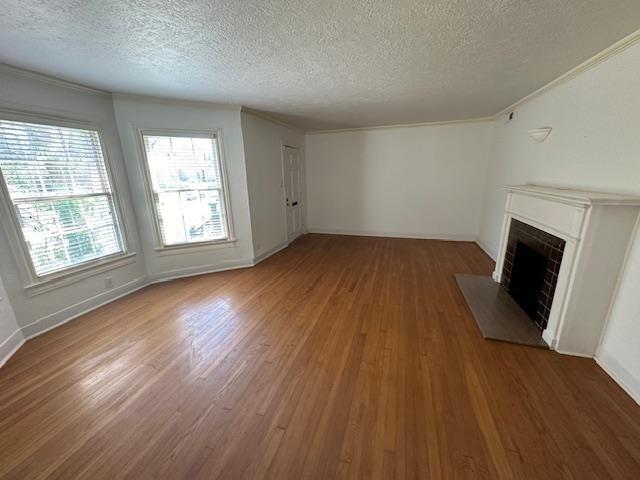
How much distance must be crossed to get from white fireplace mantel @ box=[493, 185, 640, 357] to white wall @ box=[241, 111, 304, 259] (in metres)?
3.67

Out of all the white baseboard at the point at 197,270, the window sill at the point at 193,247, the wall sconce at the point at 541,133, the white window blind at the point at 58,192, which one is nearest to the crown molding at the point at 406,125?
the wall sconce at the point at 541,133

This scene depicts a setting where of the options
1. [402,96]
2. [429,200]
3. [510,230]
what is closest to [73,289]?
[402,96]

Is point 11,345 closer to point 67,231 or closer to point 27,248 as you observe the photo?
point 27,248

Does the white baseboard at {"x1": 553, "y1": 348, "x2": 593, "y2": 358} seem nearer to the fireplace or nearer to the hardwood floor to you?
the hardwood floor

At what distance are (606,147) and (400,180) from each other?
3640 mm

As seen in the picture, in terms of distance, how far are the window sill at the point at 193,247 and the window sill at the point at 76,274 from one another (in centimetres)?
34

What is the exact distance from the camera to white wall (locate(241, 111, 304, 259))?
399cm

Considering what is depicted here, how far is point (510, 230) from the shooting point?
10.5 ft

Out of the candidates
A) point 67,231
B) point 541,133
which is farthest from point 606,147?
point 67,231

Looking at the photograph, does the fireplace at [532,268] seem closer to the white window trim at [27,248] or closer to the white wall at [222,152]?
the white wall at [222,152]

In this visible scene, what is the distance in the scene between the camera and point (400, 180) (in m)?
5.58

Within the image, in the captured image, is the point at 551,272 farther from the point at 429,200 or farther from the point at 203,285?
the point at 203,285

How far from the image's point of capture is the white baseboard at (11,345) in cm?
213

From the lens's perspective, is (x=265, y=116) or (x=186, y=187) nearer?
(x=186, y=187)
